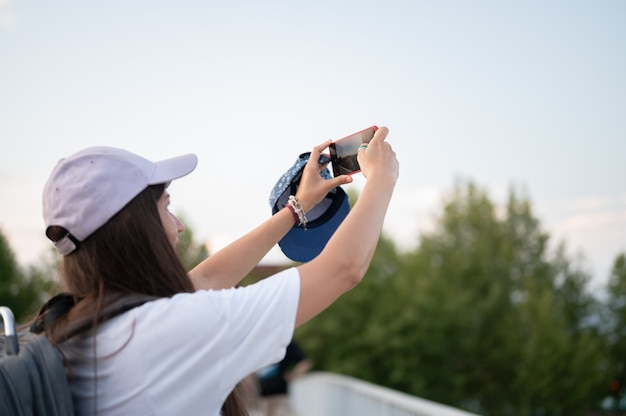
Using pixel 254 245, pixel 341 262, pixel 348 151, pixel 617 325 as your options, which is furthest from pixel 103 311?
pixel 617 325

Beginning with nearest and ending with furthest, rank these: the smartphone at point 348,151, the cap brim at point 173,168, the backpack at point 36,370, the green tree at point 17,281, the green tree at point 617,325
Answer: the backpack at point 36,370 → the cap brim at point 173,168 → the smartphone at point 348,151 → the green tree at point 17,281 → the green tree at point 617,325

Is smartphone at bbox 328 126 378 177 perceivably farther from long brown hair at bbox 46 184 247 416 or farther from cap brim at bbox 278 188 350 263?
long brown hair at bbox 46 184 247 416

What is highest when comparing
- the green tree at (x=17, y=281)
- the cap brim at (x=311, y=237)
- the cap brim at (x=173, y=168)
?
the cap brim at (x=173, y=168)

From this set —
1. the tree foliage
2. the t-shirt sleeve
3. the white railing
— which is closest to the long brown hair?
the t-shirt sleeve

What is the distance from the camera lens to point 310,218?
1.88 metres

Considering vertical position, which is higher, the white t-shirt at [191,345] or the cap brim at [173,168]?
the cap brim at [173,168]

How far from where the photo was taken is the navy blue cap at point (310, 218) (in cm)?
184

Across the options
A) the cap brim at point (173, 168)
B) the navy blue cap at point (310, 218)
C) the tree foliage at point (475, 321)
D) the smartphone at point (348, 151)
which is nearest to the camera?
the cap brim at point (173, 168)

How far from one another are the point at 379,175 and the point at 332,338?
28.0 m

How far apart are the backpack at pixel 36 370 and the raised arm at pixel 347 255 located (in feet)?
0.96

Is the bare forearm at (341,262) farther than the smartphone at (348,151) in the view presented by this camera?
No

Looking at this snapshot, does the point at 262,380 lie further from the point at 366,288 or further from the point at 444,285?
the point at 444,285

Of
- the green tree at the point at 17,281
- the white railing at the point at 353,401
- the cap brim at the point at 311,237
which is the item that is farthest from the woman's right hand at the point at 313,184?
the green tree at the point at 17,281

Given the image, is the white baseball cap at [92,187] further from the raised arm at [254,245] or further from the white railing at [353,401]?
the white railing at [353,401]
